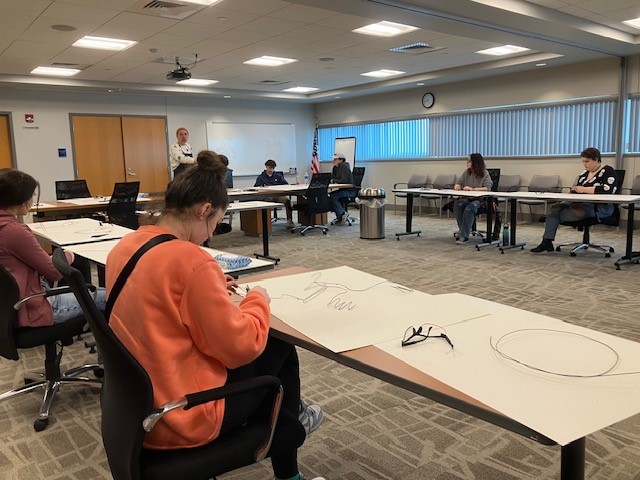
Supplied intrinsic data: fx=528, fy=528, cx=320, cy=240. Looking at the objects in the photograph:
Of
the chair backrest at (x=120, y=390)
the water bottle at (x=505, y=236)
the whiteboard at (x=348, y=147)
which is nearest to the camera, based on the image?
the chair backrest at (x=120, y=390)

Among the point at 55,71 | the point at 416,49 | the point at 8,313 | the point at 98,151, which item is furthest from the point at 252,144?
the point at 8,313

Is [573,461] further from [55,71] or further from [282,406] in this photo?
[55,71]

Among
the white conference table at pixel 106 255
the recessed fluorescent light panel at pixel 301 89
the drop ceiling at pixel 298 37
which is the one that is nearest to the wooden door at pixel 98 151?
the drop ceiling at pixel 298 37

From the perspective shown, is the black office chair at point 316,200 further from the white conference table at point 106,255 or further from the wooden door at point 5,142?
the wooden door at point 5,142

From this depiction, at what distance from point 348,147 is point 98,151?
19.2 ft

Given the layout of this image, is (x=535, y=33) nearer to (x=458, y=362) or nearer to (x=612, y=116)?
(x=612, y=116)

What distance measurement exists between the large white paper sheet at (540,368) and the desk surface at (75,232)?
2.99 m

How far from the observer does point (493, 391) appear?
1.18 meters

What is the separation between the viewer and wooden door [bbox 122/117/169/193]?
455 inches

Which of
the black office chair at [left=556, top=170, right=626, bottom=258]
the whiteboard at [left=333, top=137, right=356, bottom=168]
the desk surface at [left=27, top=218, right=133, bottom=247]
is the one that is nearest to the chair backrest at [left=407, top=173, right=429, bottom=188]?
the whiteboard at [left=333, top=137, right=356, bottom=168]

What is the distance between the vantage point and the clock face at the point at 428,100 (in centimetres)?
1139

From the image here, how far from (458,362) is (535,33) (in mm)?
6541

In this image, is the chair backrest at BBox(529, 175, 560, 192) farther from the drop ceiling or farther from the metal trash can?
the metal trash can

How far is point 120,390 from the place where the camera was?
133 cm
